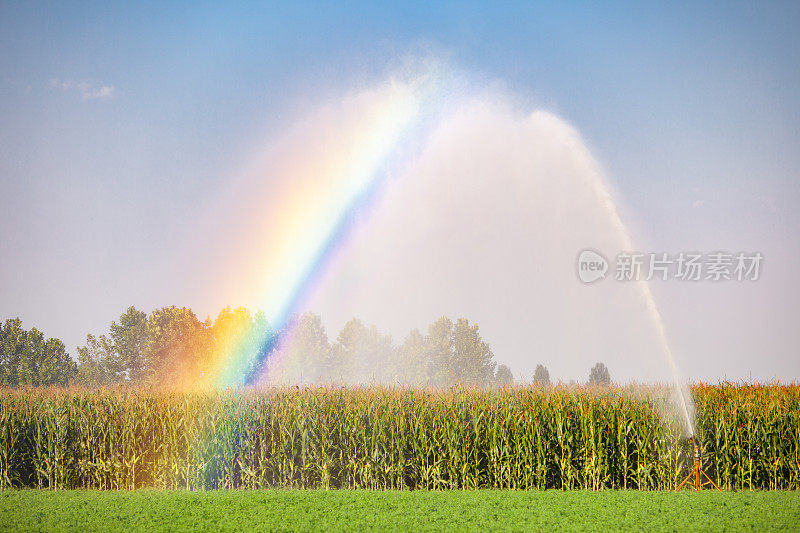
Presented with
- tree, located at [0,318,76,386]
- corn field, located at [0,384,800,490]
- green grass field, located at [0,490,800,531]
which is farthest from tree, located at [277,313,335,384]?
green grass field, located at [0,490,800,531]

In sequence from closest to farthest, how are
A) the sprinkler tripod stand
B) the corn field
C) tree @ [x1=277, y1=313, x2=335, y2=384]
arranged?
the sprinkler tripod stand, the corn field, tree @ [x1=277, y1=313, x2=335, y2=384]

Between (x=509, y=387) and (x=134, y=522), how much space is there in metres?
8.75

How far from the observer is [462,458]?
13.5m

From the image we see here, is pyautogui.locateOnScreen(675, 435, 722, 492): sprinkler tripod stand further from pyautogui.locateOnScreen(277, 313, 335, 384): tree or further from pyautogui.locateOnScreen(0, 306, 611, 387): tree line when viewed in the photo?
pyautogui.locateOnScreen(277, 313, 335, 384): tree

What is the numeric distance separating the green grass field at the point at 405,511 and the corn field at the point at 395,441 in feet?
4.50

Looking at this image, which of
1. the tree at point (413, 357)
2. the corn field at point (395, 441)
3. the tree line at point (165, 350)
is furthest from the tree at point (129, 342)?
the corn field at point (395, 441)

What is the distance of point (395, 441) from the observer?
45.6 ft

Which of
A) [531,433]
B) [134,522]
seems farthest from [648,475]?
[134,522]

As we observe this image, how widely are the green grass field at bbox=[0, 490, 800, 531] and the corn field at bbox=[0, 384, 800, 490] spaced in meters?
1.37

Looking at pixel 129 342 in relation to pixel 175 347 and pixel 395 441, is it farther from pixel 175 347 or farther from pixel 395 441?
pixel 395 441

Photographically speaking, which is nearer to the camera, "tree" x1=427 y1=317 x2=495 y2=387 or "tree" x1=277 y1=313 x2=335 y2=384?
"tree" x1=277 y1=313 x2=335 y2=384

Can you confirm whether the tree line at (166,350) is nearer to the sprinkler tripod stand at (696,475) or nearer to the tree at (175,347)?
the tree at (175,347)

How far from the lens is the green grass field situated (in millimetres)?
9625

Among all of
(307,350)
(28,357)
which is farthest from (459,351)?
(28,357)
